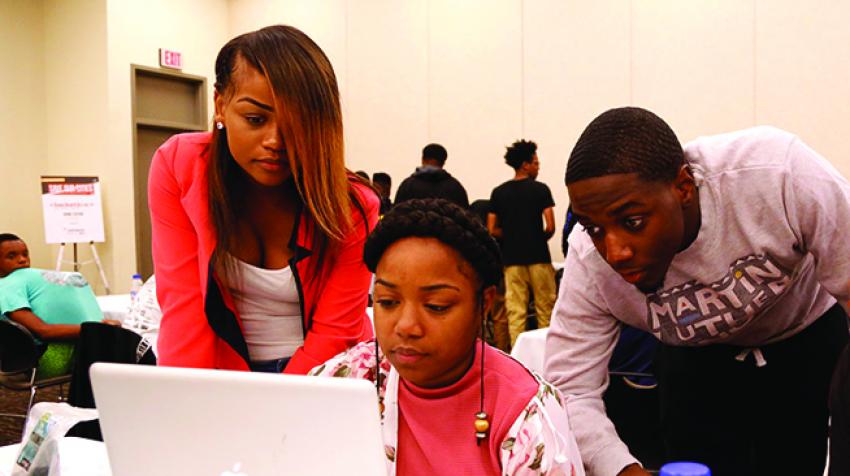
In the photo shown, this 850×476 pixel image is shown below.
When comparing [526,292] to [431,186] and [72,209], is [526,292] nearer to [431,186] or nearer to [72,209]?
[431,186]

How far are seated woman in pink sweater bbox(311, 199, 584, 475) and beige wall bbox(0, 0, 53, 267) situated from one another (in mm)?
7986

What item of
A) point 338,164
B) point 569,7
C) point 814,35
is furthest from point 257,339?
point 569,7

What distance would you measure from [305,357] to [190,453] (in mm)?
651

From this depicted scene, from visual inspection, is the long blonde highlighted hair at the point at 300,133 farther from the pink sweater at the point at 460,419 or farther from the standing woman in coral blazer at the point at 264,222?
the pink sweater at the point at 460,419

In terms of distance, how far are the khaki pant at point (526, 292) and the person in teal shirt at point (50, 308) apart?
2740mm

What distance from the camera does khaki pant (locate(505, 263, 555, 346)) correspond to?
18.0 feet

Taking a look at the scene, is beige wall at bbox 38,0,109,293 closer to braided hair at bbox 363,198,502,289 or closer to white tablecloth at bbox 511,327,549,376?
white tablecloth at bbox 511,327,549,376

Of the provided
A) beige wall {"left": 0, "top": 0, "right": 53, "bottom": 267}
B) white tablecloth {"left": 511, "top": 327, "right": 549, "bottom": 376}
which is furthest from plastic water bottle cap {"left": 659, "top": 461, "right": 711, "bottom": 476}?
beige wall {"left": 0, "top": 0, "right": 53, "bottom": 267}

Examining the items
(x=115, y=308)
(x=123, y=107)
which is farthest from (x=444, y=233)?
(x=123, y=107)

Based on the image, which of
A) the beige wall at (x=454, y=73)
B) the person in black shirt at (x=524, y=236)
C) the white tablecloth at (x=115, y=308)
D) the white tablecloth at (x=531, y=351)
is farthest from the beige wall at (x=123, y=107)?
the white tablecloth at (x=531, y=351)

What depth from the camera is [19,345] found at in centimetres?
354

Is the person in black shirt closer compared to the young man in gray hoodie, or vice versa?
the young man in gray hoodie

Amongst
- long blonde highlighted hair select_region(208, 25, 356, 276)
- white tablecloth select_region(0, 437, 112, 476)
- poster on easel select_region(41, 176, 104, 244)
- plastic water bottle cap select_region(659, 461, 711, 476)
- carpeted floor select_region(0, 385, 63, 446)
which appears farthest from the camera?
poster on easel select_region(41, 176, 104, 244)

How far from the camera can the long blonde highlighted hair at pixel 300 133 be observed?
1330 mm
